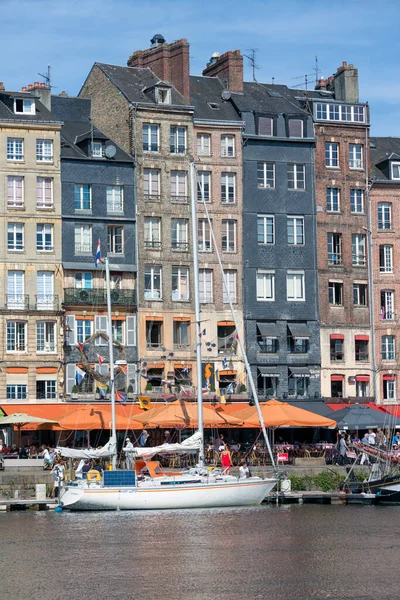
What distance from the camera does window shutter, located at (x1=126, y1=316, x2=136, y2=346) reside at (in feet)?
236

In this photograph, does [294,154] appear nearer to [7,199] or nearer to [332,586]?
[7,199]

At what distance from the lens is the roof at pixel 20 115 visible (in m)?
70.9

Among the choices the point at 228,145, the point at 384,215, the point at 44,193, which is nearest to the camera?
the point at 44,193

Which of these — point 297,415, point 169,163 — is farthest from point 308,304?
point 297,415

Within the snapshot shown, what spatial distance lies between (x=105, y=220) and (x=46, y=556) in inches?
1257

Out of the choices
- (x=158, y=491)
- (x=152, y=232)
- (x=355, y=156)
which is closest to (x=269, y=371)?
(x=152, y=232)

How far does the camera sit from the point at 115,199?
238 ft

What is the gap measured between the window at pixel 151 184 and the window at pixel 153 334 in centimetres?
654

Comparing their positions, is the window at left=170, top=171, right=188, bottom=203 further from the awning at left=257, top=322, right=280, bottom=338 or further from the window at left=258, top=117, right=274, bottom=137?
the awning at left=257, top=322, right=280, bottom=338

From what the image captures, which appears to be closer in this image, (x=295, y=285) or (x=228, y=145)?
(x=228, y=145)

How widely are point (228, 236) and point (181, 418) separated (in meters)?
17.0

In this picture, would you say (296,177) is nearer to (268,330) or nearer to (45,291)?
(268,330)

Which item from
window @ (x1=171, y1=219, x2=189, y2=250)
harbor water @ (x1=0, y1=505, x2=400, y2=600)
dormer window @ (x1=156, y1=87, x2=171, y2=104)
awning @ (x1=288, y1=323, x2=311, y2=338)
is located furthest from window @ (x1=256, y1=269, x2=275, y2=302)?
harbor water @ (x1=0, y1=505, x2=400, y2=600)

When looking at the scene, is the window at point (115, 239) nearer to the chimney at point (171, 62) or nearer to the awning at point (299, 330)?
the chimney at point (171, 62)
